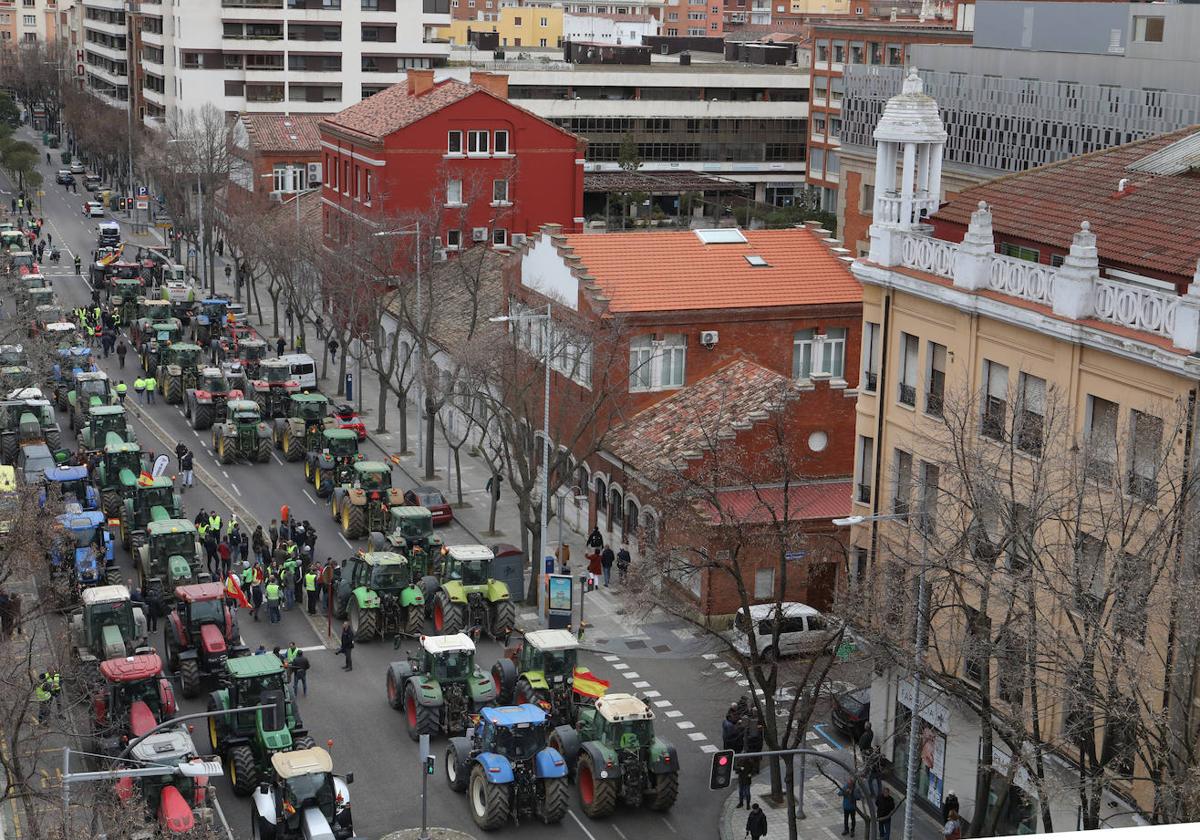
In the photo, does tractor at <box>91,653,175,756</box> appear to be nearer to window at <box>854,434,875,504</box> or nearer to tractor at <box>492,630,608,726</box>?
tractor at <box>492,630,608,726</box>

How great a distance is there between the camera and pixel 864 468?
40.0 metres

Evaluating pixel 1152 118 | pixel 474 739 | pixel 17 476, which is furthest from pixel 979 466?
pixel 1152 118

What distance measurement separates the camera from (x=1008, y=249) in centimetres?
3781

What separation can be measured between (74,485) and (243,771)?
23.1 metres

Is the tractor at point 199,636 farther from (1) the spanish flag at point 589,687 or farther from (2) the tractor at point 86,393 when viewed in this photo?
(2) the tractor at point 86,393

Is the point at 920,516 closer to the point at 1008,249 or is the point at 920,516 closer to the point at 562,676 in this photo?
the point at 1008,249

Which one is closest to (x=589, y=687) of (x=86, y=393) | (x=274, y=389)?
(x=274, y=389)

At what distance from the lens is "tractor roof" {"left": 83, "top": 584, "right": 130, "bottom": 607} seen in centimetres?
4119

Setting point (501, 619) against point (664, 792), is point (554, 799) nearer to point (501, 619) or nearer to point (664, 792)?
point (664, 792)

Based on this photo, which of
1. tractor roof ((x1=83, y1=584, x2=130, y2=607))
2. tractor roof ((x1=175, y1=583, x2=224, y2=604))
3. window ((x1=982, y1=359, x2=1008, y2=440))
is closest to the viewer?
window ((x1=982, y1=359, x2=1008, y2=440))

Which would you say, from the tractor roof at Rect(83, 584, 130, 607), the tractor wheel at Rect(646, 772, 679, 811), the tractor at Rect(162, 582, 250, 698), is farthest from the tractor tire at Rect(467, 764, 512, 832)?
the tractor roof at Rect(83, 584, 130, 607)

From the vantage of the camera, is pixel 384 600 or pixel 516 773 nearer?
pixel 516 773

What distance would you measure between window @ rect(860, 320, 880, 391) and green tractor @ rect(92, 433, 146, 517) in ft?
93.3

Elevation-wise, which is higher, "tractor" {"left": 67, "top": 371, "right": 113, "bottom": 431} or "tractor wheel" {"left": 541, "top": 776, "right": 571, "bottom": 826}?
"tractor" {"left": 67, "top": 371, "right": 113, "bottom": 431}
